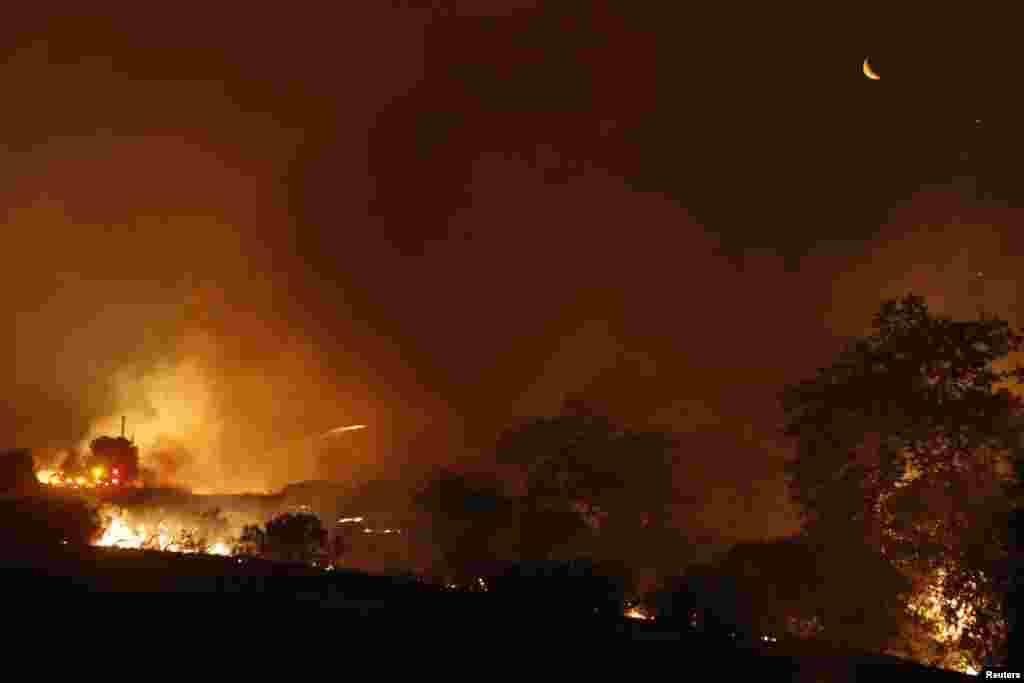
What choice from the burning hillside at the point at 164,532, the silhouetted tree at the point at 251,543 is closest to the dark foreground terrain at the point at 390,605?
the burning hillside at the point at 164,532

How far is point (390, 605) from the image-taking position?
10328 mm

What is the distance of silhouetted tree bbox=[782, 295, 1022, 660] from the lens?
1423 cm

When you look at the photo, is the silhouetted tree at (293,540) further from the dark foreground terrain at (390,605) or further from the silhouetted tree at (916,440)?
the silhouetted tree at (916,440)

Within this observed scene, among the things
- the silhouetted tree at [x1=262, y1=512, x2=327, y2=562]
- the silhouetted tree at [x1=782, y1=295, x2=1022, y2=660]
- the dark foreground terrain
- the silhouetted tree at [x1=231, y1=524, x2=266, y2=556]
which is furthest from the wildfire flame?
the silhouetted tree at [x1=782, y1=295, x2=1022, y2=660]

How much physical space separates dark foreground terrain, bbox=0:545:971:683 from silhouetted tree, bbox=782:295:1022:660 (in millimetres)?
4291

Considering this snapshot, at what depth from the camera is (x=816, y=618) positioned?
1503cm

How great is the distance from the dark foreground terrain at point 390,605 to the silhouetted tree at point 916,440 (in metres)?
4.29

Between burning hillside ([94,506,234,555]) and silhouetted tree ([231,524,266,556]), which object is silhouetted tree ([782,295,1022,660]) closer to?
silhouetted tree ([231,524,266,556])

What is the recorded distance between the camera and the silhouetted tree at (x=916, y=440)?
46.7 ft

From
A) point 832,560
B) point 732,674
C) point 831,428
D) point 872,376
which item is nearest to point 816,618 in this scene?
point 832,560

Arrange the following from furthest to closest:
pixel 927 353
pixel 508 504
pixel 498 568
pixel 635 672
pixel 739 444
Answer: pixel 739 444
pixel 508 504
pixel 498 568
pixel 927 353
pixel 635 672

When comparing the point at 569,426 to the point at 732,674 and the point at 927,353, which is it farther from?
the point at 732,674

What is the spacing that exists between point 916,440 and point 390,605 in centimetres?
928

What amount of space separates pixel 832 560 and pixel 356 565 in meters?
9.67
